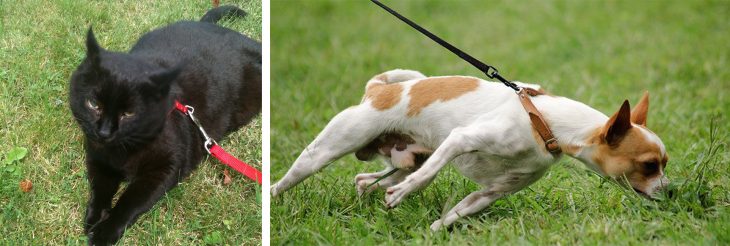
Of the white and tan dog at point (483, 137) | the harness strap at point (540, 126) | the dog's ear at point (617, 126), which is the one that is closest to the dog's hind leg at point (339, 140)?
the white and tan dog at point (483, 137)

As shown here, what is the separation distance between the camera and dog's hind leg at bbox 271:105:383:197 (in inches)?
138

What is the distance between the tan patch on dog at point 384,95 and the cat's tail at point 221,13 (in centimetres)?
68

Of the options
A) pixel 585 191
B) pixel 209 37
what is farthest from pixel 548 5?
pixel 209 37

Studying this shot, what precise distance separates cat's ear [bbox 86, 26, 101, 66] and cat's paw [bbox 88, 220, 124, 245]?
0.58m

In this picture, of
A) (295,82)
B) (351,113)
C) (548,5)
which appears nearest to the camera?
(351,113)

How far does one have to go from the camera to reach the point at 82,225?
10.1 ft

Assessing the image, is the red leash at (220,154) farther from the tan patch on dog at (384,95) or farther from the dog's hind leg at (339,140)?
the tan patch on dog at (384,95)

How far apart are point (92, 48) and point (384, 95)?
1199mm

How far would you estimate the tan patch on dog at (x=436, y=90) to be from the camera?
3.50 m

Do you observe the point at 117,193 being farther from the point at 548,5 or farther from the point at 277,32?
the point at 548,5

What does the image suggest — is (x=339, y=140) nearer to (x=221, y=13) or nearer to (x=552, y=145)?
(x=221, y=13)

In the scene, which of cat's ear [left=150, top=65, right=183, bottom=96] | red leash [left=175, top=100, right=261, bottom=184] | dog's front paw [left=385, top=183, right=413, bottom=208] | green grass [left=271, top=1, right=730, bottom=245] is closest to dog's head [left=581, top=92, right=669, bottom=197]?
green grass [left=271, top=1, right=730, bottom=245]

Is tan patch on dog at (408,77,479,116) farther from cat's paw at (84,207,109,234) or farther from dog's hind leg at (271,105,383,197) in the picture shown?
cat's paw at (84,207,109,234)

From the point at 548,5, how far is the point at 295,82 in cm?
473
